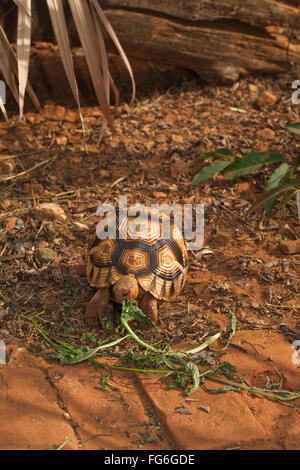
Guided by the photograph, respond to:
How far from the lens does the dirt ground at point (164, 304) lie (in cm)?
244

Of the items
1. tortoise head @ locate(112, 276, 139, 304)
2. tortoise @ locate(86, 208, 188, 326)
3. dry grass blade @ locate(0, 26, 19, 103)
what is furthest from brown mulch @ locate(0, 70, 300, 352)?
dry grass blade @ locate(0, 26, 19, 103)

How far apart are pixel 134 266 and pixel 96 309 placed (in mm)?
349

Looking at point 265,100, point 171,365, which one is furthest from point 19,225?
point 265,100

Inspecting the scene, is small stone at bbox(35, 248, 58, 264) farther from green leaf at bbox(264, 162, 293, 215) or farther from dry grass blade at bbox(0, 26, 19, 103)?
green leaf at bbox(264, 162, 293, 215)

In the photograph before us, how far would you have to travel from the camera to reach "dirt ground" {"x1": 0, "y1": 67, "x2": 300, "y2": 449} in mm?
2438

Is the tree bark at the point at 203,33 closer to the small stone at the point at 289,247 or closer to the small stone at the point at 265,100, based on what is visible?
the small stone at the point at 265,100

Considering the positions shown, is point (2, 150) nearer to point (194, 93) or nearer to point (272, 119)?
point (194, 93)

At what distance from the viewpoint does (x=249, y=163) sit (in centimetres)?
414

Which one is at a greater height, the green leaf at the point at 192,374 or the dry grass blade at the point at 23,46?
the dry grass blade at the point at 23,46

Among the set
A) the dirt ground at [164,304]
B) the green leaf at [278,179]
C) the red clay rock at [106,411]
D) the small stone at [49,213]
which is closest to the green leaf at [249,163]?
the green leaf at [278,179]

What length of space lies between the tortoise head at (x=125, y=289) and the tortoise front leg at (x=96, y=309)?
0.09 m

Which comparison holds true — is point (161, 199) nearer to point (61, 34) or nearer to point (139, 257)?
point (139, 257)

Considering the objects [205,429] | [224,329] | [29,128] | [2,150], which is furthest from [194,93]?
[205,429]

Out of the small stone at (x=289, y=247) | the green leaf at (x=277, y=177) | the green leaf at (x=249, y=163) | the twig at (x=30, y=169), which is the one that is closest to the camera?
the small stone at (x=289, y=247)
